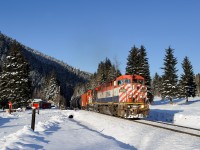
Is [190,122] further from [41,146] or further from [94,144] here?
[41,146]

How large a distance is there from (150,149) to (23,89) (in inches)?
1513

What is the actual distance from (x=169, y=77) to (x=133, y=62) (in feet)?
31.2

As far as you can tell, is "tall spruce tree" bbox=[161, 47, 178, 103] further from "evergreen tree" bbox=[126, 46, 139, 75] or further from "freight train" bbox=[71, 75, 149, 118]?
"freight train" bbox=[71, 75, 149, 118]

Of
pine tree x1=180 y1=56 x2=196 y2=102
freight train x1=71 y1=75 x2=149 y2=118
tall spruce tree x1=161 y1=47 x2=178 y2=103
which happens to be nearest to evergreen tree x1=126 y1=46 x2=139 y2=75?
tall spruce tree x1=161 y1=47 x2=178 y2=103

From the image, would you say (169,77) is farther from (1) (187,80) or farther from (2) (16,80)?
(2) (16,80)

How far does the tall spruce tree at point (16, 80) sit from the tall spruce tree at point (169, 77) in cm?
3118

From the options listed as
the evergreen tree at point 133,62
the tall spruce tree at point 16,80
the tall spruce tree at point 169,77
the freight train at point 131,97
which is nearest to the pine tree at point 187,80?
the tall spruce tree at point 169,77

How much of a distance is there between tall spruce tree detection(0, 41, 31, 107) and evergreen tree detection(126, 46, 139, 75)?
22210mm

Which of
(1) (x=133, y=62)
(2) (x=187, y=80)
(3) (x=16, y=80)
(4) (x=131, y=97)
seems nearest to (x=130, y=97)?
(4) (x=131, y=97)

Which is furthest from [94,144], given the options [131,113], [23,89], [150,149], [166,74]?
[166,74]

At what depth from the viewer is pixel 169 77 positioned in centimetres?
6169

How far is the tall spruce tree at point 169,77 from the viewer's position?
6122cm

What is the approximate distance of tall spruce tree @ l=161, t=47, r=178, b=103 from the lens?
61.2 meters

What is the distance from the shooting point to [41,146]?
8570 millimetres
